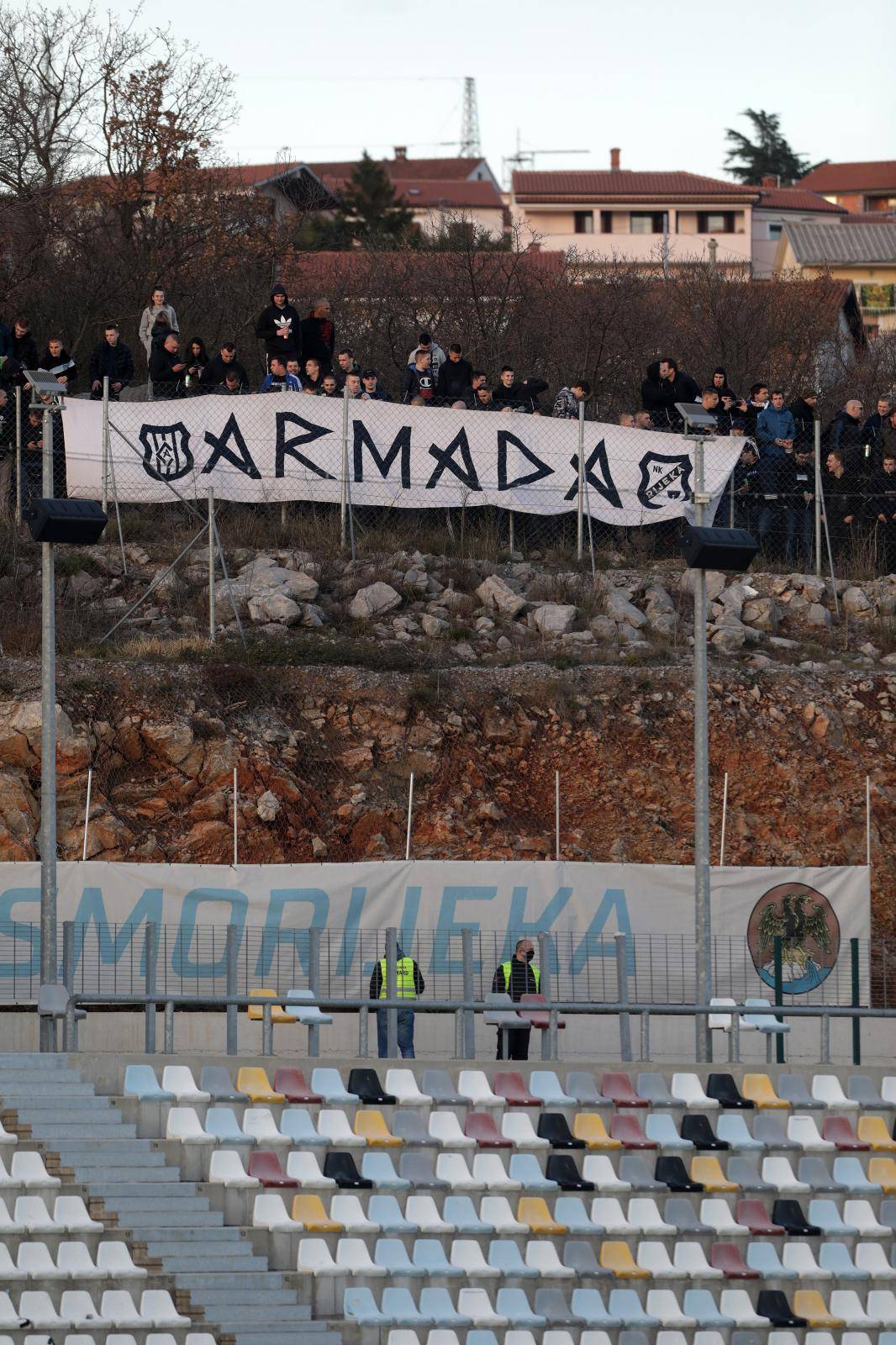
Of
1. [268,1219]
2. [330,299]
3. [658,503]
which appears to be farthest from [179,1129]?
[330,299]

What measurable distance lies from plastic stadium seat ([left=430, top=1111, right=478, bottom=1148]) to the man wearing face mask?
4.74ft

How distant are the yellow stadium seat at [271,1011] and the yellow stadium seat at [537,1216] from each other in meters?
2.24

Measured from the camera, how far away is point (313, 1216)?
49.5ft

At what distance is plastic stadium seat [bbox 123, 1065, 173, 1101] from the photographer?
15562 mm

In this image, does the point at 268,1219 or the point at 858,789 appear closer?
the point at 268,1219

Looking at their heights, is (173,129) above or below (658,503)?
above

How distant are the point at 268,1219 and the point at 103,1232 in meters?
1.18

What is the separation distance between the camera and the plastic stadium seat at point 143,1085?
51.1ft

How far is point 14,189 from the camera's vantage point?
33594mm

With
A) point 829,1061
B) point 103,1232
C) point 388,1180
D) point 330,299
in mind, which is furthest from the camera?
point 330,299

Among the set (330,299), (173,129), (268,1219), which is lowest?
(268,1219)

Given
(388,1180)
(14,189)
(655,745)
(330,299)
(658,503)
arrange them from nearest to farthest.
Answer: (388,1180), (655,745), (658,503), (14,189), (330,299)

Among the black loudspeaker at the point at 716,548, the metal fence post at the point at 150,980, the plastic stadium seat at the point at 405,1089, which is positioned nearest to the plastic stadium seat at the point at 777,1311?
the plastic stadium seat at the point at 405,1089

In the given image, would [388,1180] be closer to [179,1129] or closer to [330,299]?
[179,1129]
